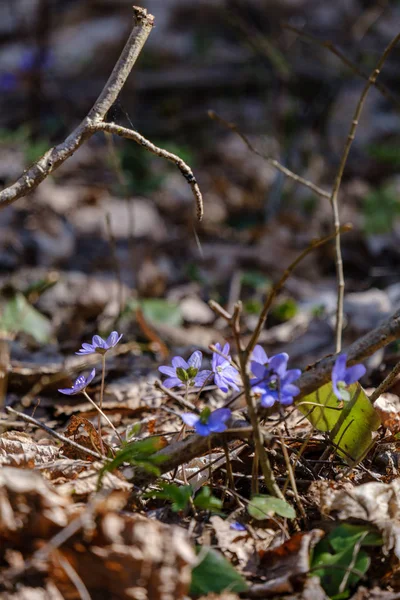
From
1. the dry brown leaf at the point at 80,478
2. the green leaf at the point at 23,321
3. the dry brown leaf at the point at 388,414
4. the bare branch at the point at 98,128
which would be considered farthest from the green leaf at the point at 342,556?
the green leaf at the point at 23,321

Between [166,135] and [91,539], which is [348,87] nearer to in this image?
[166,135]

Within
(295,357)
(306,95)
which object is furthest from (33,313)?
(306,95)

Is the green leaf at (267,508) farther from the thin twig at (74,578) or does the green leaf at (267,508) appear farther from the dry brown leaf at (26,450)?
the dry brown leaf at (26,450)

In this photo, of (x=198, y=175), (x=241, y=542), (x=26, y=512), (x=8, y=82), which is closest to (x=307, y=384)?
(x=241, y=542)

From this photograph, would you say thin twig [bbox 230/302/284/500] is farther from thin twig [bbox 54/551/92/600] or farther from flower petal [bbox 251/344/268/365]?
thin twig [bbox 54/551/92/600]

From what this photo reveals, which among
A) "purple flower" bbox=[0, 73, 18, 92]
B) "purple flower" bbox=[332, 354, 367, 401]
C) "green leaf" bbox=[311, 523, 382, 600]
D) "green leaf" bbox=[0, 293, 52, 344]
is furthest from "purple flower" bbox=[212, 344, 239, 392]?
"purple flower" bbox=[0, 73, 18, 92]
